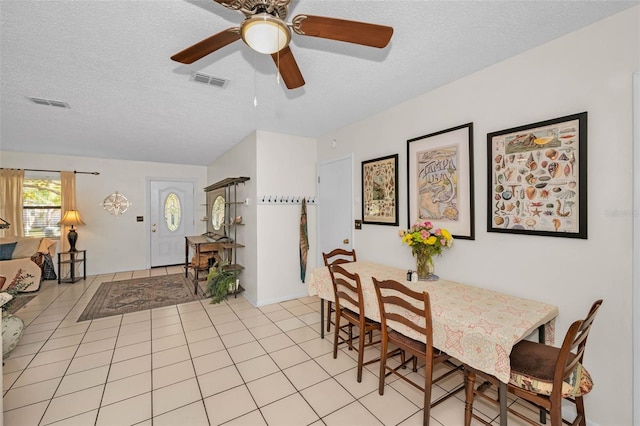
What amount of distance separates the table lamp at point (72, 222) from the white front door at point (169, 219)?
1285mm

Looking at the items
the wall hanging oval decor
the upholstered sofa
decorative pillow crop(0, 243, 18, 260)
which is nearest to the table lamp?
the upholstered sofa

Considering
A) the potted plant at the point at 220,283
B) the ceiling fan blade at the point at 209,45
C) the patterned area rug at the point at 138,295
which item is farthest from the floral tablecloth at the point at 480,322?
the patterned area rug at the point at 138,295

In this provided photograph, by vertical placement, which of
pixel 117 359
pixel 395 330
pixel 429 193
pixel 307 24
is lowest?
pixel 117 359

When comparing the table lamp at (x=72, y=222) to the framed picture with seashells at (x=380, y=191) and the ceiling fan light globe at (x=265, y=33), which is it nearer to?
the framed picture with seashells at (x=380, y=191)

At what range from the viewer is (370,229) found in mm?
3295

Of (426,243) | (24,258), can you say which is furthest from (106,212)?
(426,243)

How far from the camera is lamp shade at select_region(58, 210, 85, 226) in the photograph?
509 centimetres

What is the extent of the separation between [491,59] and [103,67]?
2998 millimetres

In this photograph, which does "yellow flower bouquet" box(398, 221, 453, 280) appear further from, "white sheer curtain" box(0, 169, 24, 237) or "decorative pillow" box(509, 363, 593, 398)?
"white sheer curtain" box(0, 169, 24, 237)

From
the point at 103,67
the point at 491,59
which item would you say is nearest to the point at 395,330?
the point at 491,59

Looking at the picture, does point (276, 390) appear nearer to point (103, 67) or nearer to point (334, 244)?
point (334, 244)

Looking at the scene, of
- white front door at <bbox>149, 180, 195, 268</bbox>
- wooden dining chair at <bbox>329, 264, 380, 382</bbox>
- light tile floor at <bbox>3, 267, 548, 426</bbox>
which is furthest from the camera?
white front door at <bbox>149, 180, 195, 268</bbox>

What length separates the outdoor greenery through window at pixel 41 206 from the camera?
509 centimetres

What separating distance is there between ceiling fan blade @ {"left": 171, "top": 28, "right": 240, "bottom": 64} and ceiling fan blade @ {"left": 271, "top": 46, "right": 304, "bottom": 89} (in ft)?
0.76
